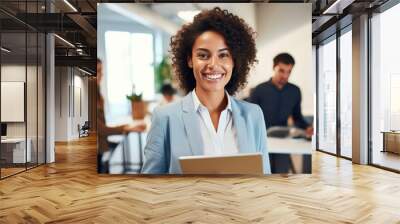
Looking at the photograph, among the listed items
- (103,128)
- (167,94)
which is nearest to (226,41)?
(167,94)

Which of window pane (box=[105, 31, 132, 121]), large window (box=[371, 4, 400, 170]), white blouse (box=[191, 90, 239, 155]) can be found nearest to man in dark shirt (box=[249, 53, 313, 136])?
white blouse (box=[191, 90, 239, 155])

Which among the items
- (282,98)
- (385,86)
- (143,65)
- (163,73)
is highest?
(143,65)

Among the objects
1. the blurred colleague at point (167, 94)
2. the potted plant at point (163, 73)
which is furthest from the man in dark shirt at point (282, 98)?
the potted plant at point (163, 73)

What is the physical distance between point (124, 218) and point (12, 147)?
12.7 feet

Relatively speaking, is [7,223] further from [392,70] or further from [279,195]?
[392,70]

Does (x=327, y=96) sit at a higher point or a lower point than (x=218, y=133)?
higher

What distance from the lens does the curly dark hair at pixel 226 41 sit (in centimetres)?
647

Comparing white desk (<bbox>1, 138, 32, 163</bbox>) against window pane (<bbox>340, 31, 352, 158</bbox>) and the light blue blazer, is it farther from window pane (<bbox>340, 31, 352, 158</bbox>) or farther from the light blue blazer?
window pane (<bbox>340, 31, 352, 158</bbox>)

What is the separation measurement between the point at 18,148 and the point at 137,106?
8.15 ft

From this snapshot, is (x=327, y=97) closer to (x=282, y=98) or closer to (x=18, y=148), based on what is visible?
Answer: (x=282, y=98)

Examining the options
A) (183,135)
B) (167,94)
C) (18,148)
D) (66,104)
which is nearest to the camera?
(183,135)

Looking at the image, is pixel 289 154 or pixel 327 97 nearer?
pixel 289 154

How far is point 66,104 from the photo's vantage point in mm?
15992

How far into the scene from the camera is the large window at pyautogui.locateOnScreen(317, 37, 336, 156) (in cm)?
1041
